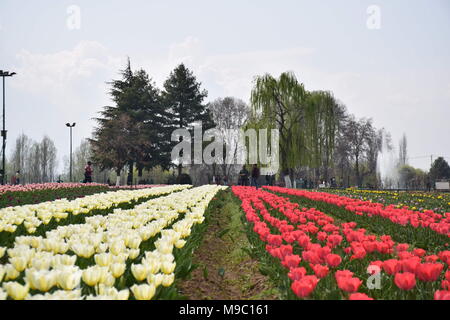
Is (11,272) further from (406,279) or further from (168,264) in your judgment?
(406,279)

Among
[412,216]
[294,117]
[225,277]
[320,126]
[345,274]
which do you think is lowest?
[225,277]

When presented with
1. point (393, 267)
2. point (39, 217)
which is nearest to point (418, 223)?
point (393, 267)

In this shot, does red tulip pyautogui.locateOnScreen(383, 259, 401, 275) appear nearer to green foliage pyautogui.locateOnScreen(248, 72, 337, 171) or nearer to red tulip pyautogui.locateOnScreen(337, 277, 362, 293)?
red tulip pyautogui.locateOnScreen(337, 277, 362, 293)

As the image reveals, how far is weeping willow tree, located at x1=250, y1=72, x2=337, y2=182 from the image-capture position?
84.1ft

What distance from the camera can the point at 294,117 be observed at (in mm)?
26188

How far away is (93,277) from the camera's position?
2145 millimetres

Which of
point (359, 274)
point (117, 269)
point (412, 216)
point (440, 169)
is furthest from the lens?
point (440, 169)

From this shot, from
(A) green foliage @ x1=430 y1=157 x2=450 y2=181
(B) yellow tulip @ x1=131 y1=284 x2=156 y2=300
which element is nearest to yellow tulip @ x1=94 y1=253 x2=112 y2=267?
(B) yellow tulip @ x1=131 y1=284 x2=156 y2=300

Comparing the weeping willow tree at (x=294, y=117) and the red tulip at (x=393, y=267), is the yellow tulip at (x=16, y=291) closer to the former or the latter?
the red tulip at (x=393, y=267)

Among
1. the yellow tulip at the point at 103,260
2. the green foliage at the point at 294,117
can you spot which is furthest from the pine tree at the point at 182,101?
the yellow tulip at the point at 103,260

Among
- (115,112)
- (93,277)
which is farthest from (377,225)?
(115,112)

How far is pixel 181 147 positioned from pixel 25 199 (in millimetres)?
31945
